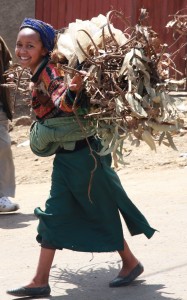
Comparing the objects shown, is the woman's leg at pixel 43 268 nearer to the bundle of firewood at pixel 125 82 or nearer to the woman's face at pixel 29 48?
the bundle of firewood at pixel 125 82

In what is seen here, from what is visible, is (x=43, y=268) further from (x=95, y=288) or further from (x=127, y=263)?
(x=127, y=263)

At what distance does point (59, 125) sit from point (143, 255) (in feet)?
4.44

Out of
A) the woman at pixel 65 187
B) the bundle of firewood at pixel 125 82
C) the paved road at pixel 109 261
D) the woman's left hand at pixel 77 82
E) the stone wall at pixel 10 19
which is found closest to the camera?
the bundle of firewood at pixel 125 82

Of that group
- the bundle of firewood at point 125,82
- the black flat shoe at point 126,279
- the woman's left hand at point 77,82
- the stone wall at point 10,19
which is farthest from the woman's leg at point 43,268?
the stone wall at point 10,19

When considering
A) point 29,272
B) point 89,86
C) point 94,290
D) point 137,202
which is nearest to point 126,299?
point 94,290

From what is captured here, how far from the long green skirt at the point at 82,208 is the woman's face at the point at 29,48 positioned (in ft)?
1.84

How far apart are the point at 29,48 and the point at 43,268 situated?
125 centimetres

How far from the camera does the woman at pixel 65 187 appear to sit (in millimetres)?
4773

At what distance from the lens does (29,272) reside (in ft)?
17.7

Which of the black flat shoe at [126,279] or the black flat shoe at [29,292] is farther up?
the black flat shoe at [126,279]

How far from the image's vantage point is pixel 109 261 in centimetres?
557

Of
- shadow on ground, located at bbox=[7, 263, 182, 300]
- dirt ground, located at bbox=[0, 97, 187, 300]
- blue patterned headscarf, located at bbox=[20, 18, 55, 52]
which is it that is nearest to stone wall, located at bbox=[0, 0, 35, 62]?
dirt ground, located at bbox=[0, 97, 187, 300]

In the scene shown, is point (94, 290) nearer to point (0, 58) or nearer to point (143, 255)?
point (143, 255)

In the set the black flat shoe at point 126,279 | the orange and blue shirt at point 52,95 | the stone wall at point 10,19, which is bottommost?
the black flat shoe at point 126,279
